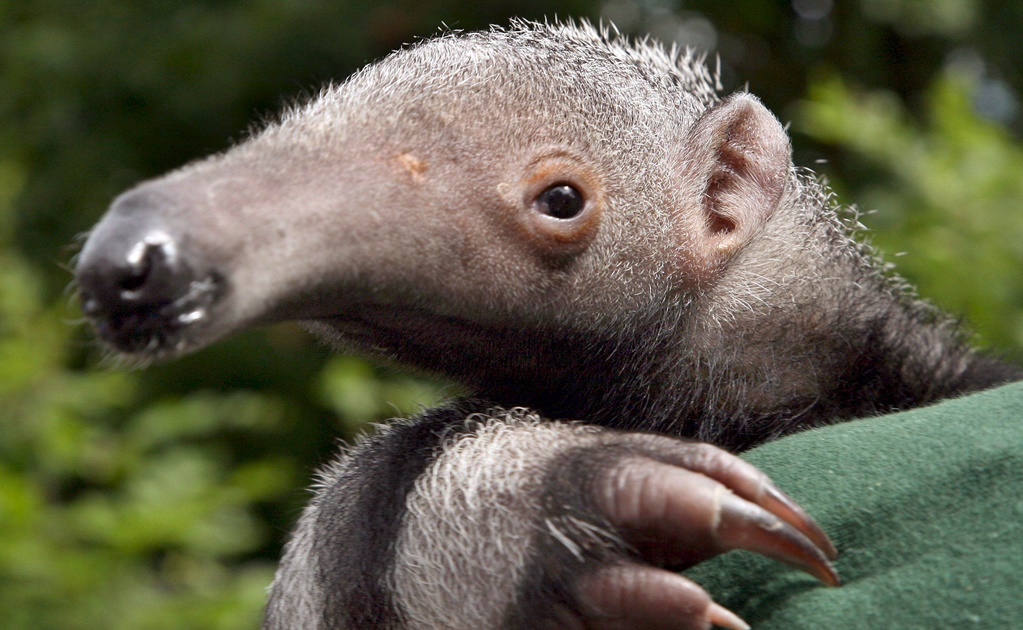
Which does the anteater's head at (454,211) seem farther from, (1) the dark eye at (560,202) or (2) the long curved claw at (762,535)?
(2) the long curved claw at (762,535)

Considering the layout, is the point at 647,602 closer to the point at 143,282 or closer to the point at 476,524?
the point at 476,524

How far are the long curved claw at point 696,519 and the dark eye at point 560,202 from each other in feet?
1.98

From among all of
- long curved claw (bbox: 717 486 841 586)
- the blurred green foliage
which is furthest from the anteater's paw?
the blurred green foliage

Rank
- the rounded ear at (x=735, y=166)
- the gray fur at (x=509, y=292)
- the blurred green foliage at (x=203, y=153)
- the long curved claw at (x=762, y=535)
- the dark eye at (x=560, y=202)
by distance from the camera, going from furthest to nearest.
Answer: the blurred green foliage at (x=203, y=153)
the rounded ear at (x=735, y=166)
the dark eye at (x=560, y=202)
the gray fur at (x=509, y=292)
the long curved claw at (x=762, y=535)

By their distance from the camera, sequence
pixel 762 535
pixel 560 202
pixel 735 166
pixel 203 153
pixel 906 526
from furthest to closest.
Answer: pixel 203 153, pixel 735 166, pixel 560 202, pixel 906 526, pixel 762 535

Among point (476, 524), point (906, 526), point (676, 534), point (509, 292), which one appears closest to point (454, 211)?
point (509, 292)

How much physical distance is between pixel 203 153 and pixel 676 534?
581 cm

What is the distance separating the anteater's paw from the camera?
4.70ft

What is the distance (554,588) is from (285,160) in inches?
30.7

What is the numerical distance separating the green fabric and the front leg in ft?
0.28

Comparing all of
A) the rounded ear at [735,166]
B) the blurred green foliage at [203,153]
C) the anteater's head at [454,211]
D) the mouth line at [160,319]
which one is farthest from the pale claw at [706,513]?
the blurred green foliage at [203,153]

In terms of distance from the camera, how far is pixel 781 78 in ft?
22.6

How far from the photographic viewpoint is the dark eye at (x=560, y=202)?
77.2 inches

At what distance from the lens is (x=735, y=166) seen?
226 cm
